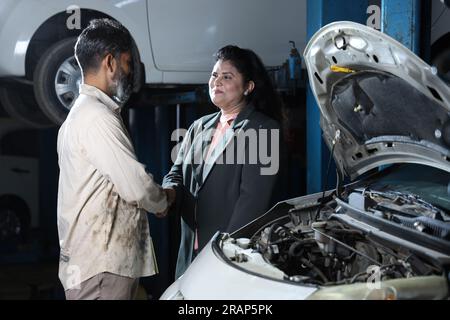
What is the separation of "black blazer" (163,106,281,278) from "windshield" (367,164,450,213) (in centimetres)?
60

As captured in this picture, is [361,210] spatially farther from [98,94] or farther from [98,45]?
[98,45]

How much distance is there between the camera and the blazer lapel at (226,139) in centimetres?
304

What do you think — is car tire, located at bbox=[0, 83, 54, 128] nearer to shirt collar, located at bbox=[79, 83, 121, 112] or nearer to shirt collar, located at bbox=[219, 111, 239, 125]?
shirt collar, located at bbox=[219, 111, 239, 125]

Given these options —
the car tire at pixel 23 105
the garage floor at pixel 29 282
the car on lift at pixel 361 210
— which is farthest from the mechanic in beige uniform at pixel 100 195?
the garage floor at pixel 29 282

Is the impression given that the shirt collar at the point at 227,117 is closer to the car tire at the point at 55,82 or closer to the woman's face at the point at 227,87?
the woman's face at the point at 227,87

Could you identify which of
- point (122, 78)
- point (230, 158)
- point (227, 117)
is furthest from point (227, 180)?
point (122, 78)

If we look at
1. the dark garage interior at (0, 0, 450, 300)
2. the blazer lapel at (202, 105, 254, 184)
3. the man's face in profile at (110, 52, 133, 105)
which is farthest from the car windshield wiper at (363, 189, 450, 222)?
the dark garage interior at (0, 0, 450, 300)

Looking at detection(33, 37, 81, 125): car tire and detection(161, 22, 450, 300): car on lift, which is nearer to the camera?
detection(161, 22, 450, 300): car on lift

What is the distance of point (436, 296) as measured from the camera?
177 cm

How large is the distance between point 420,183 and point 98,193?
4.77 ft

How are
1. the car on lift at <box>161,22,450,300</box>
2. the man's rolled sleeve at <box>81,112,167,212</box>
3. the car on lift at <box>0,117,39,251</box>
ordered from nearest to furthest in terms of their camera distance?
the car on lift at <box>161,22,450,300</box> → the man's rolled sleeve at <box>81,112,167,212</box> → the car on lift at <box>0,117,39,251</box>

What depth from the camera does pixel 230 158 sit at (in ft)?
9.98

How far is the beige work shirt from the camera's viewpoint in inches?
93.3
